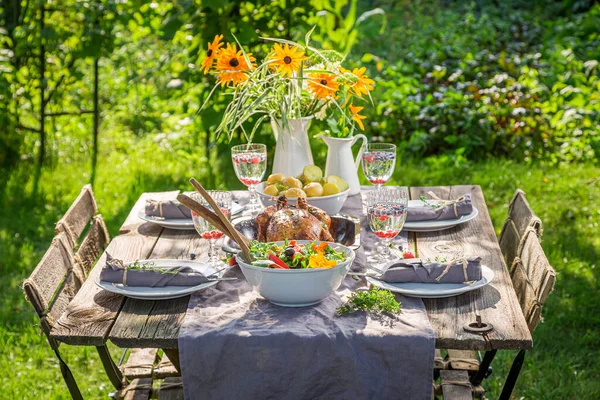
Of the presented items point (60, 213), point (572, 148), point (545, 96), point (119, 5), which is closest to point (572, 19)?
point (545, 96)

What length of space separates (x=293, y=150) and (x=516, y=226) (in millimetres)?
869

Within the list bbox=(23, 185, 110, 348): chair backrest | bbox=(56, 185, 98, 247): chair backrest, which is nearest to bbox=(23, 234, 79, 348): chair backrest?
bbox=(23, 185, 110, 348): chair backrest

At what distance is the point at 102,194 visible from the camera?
5.47 meters

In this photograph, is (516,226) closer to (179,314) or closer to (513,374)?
(513,374)

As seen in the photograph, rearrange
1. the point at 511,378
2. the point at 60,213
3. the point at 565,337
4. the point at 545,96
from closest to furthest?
the point at 511,378
the point at 565,337
the point at 60,213
the point at 545,96

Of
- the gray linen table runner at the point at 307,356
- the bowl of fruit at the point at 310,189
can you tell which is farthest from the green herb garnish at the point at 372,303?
the bowl of fruit at the point at 310,189

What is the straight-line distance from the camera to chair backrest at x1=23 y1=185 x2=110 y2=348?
2201mm

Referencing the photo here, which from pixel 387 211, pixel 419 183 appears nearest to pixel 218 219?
pixel 387 211

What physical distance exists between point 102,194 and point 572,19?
557cm

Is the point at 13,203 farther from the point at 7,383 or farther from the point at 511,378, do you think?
the point at 511,378

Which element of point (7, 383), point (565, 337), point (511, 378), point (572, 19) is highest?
point (572, 19)

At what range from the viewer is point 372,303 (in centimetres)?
207

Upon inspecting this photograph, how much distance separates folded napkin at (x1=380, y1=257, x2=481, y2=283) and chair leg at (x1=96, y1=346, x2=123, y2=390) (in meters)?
0.98

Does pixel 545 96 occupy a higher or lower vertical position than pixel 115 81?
higher
